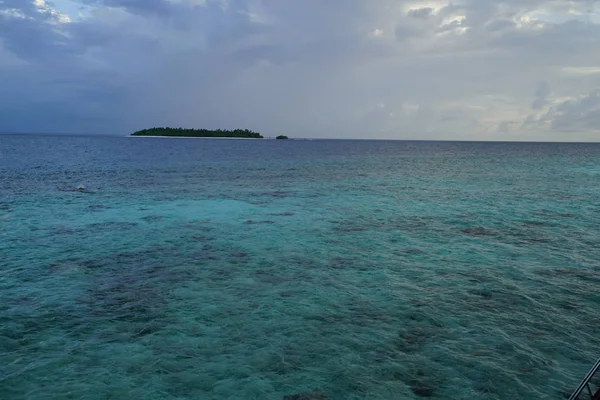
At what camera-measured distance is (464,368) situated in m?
9.12

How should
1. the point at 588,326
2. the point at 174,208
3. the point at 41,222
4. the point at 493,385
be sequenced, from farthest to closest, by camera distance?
1. the point at 174,208
2. the point at 41,222
3. the point at 588,326
4. the point at 493,385

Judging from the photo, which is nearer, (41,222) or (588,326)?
(588,326)

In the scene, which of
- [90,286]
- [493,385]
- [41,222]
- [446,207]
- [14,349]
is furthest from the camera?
[446,207]

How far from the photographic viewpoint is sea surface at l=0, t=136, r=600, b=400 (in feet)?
28.6

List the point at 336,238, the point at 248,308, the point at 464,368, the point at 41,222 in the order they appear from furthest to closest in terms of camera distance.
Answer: the point at 41,222
the point at 336,238
the point at 248,308
the point at 464,368

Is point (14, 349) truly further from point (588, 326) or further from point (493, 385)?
point (588, 326)

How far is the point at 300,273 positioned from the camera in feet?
51.0

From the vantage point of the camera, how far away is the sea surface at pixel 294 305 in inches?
344

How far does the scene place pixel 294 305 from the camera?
41.1 feet

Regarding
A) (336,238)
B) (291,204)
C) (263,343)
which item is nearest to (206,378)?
(263,343)

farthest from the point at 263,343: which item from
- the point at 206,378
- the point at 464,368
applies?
the point at 464,368

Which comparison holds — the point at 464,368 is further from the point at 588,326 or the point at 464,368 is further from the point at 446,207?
the point at 446,207

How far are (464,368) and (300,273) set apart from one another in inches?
295

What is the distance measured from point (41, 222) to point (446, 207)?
2786 centimetres
